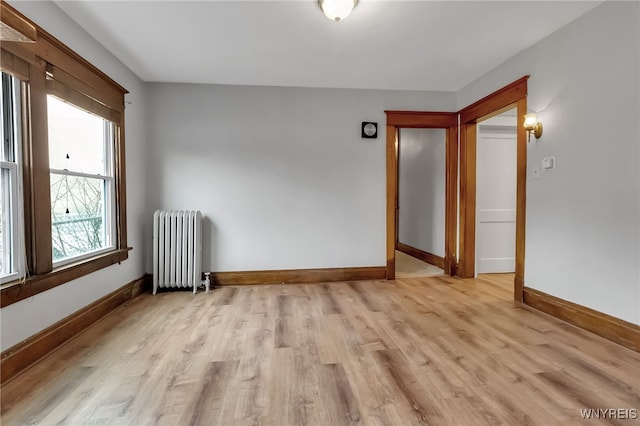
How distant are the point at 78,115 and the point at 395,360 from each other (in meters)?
3.18

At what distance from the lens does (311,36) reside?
8.66ft

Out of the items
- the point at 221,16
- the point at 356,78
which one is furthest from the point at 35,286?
the point at 356,78

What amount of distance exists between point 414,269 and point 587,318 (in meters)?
2.33

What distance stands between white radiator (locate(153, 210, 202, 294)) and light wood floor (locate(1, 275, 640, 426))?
0.56 metres

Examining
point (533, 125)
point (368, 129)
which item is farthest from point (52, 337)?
point (533, 125)

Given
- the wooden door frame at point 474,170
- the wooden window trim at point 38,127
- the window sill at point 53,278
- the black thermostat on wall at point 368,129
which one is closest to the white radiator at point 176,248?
the window sill at point 53,278

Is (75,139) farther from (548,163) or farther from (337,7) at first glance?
(548,163)

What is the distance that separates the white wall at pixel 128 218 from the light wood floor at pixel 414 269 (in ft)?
11.1

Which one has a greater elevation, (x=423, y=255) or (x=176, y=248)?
(x=176, y=248)

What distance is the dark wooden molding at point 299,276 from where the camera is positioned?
3811 millimetres

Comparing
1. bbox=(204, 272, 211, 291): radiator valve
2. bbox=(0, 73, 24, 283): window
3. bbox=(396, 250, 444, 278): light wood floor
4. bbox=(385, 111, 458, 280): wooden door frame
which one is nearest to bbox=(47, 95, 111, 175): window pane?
bbox=(0, 73, 24, 283): window

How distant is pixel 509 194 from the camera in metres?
4.30

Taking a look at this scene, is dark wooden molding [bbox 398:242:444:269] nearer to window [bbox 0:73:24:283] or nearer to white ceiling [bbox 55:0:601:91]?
white ceiling [bbox 55:0:601:91]

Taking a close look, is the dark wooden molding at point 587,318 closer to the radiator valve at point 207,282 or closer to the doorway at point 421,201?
the doorway at point 421,201
